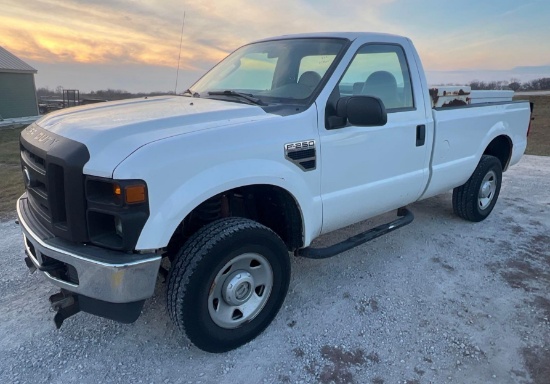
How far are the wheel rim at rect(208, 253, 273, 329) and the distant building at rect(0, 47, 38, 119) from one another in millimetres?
23295

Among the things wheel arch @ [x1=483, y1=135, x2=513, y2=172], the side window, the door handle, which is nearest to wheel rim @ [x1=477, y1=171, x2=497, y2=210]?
wheel arch @ [x1=483, y1=135, x2=513, y2=172]

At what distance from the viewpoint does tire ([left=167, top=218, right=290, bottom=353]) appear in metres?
2.46

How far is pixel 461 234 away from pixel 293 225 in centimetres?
268

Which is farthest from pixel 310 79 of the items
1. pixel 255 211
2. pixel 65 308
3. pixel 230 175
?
pixel 65 308

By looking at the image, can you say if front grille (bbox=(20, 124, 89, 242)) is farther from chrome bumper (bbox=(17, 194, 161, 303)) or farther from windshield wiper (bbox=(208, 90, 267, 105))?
windshield wiper (bbox=(208, 90, 267, 105))

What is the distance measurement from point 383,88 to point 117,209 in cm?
256

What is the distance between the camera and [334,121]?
304cm

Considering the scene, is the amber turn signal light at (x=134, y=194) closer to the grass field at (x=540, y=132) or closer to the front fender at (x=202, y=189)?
the front fender at (x=202, y=189)

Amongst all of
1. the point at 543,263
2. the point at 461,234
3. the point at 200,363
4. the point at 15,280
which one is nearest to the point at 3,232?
the point at 15,280

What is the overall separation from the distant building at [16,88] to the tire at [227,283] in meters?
23.3

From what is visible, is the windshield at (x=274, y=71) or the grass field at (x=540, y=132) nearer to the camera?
the windshield at (x=274, y=71)

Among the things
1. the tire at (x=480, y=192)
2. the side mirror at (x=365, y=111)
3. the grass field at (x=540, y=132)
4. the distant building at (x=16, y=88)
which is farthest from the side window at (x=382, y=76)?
the distant building at (x=16, y=88)

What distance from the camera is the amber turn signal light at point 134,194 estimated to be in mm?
2129

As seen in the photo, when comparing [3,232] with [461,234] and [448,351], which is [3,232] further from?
[461,234]
